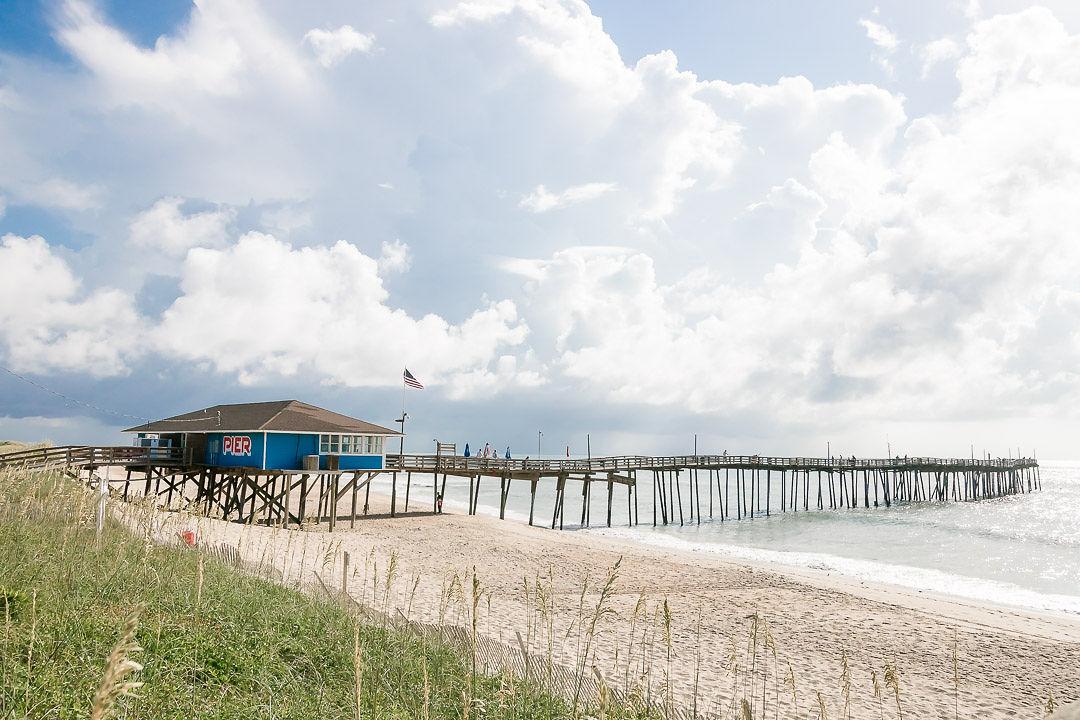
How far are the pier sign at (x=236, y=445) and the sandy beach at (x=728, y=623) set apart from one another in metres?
6.25

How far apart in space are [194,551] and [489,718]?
7.24 m

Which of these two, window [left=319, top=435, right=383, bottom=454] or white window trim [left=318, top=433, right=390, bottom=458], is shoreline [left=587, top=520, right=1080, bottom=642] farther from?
window [left=319, top=435, right=383, bottom=454]

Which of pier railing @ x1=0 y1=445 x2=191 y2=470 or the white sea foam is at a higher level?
pier railing @ x1=0 y1=445 x2=191 y2=470

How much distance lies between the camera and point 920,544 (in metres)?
36.7

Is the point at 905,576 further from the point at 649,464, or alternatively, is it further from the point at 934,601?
the point at 649,464

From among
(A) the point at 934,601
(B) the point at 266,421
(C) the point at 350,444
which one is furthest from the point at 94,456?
(A) the point at 934,601

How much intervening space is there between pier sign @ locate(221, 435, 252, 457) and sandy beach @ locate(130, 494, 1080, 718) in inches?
246

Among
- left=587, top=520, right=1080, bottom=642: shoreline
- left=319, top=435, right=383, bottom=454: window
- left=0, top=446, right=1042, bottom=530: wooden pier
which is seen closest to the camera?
left=587, top=520, right=1080, bottom=642: shoreline

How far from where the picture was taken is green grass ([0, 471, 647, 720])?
16.5 feet

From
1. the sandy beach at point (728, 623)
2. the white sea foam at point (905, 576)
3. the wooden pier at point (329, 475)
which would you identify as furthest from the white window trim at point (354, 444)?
the white sea foam at point (905, 576)

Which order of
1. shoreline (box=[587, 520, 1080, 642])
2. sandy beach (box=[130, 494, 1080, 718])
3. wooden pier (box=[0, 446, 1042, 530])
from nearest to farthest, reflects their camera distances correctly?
sandy beach (box=[130, 494, 1080, 718]) → shoreline (box=[587, 520, 1080, 642]) → wooden pier (box=[0, 446, 1042, 530])

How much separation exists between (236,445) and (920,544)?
36.3 m

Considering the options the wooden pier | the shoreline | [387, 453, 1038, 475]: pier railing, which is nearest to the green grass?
the wooden pier

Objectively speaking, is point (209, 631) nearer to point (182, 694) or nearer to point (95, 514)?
point (182, 694)
